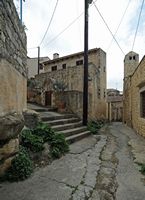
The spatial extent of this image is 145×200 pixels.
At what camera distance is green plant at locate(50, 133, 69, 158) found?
4.44m

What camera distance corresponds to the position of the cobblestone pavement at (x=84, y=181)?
272 cm

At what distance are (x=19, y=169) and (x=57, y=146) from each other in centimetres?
159

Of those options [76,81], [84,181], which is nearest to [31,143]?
[84,181]

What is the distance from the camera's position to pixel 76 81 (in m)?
13.3

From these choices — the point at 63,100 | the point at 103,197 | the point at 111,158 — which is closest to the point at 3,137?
the point at 103,197

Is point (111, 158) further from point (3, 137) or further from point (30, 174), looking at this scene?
point (3, 137)

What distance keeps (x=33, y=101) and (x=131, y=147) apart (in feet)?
19.5

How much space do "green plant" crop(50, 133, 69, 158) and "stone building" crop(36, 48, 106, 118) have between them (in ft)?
13.1

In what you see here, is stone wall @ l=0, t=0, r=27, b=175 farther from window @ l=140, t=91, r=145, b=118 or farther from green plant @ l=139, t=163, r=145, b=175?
window @ l=140, t=91, r=145, b=118

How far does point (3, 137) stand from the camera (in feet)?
9.64

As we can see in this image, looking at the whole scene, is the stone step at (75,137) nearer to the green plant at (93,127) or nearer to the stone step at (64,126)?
the stone step at (64,126)

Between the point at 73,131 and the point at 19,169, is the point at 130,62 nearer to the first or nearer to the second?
the point at 73,131

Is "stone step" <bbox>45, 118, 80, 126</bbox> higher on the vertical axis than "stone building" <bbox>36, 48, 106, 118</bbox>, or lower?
lower

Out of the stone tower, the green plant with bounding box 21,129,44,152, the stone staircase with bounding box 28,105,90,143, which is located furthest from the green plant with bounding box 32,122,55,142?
Answer: the stone tower
